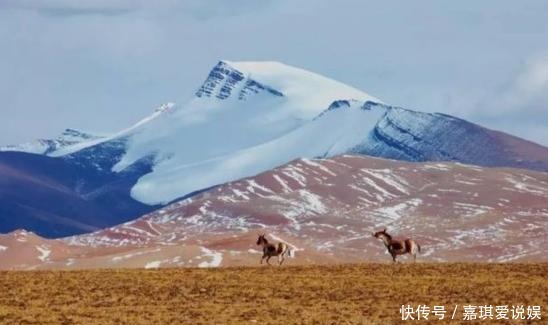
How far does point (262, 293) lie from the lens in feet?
131

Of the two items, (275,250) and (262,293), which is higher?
(275,250)

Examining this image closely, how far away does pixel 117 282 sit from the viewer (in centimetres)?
4369

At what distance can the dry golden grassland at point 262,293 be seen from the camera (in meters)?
35.2

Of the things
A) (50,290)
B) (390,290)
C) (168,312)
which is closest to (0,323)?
(168,312)

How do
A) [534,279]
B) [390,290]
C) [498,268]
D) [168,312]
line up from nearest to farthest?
[168,312]
[390,290]
[534,279]
[498,268]

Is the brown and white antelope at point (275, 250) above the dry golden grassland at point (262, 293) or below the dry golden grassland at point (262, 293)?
above

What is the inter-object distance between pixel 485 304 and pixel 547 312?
2.15 meters

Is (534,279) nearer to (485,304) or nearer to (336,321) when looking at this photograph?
(485,304)

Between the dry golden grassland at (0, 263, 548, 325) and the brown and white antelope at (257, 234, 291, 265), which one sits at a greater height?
the brown and white antelope at (257, 234, 291, 265)

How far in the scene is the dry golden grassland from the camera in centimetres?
3522

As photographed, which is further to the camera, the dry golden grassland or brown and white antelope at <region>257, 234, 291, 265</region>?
brown and white antelope at <region>257, 234, 291, 265</region>

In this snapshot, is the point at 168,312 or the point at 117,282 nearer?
the point at 168,312

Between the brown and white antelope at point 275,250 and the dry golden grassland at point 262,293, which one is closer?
the dry golden grassland at point 262,293

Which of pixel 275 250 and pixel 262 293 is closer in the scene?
pixel 262 293
